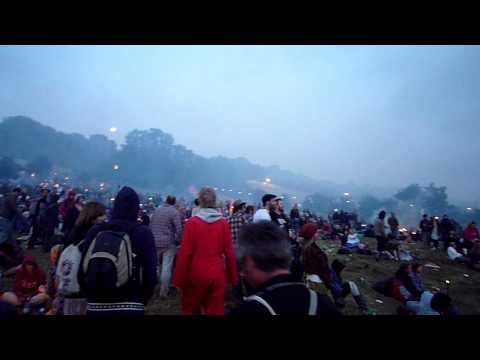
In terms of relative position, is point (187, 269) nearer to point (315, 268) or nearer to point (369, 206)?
point (315, 268)

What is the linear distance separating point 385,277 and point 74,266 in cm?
870

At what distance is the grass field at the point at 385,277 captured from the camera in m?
5.38

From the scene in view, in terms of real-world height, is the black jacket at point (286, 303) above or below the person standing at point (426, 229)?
above

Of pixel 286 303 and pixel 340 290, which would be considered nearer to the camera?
pixel 286 303

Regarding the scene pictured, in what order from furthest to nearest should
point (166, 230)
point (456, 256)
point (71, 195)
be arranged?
1. point (456, 256)
2. point (71, 195)
3. point (166, 230)

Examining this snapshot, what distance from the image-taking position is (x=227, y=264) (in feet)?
11.6

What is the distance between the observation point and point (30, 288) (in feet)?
14.4

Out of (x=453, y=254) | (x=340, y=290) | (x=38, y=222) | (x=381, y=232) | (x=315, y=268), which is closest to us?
(x=315, y=268)

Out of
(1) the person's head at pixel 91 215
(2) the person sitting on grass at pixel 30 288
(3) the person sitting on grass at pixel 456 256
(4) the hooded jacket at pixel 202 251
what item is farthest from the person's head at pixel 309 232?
(3) the person sitting on grass at pixel 456 256

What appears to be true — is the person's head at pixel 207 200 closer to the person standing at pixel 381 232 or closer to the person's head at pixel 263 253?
the person's head at pixel 263 253

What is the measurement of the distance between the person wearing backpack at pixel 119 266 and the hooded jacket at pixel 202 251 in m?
0.81

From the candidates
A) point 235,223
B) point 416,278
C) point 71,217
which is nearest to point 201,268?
point 235,223

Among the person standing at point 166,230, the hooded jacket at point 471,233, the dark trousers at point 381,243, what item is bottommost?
the dark trousers at point 381,243
